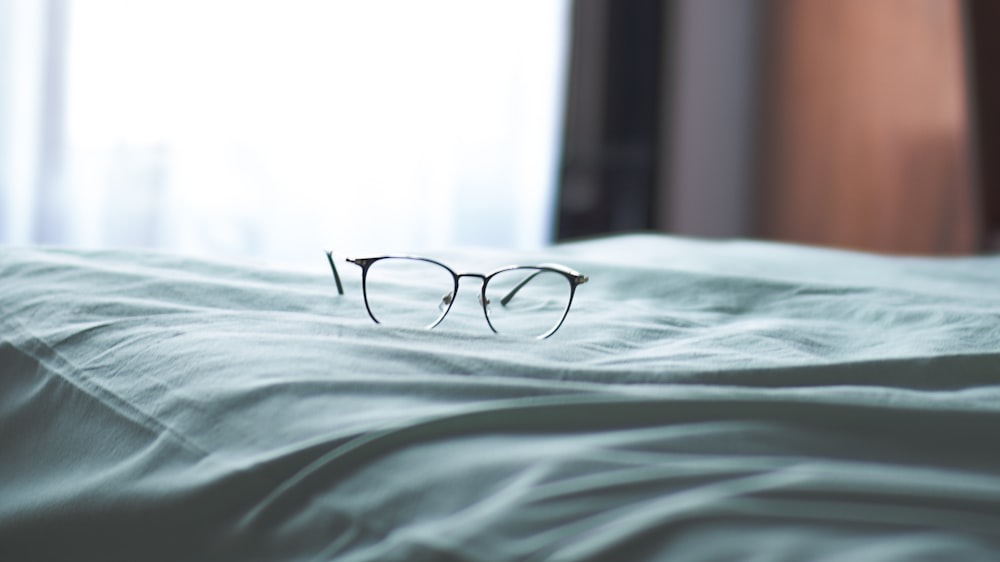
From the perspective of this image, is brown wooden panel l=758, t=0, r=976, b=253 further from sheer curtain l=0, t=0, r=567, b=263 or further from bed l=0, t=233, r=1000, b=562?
bed l=0, t=233, r=1000, b=562

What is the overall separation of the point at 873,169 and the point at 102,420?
2.72 meters

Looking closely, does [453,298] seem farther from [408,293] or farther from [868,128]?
[868,128]

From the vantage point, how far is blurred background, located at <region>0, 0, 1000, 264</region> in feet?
7.30

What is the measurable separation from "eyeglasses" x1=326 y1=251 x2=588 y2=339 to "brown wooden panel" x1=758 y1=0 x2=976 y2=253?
80.6 inches

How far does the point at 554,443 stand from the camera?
42 cm

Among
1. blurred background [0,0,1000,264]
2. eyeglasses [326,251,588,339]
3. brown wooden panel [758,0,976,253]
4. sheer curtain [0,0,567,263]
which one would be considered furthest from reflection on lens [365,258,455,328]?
brown wooden panel [758,0,976,253]

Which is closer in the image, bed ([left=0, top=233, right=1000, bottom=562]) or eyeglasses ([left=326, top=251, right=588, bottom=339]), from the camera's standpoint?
bed ([left=0, top=233, right=1000, bottom=562])

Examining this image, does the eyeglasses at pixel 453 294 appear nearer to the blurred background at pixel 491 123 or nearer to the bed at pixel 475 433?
the bed at pixel 475 433

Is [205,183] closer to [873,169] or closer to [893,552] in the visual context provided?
[873,169]

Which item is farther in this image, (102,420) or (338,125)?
(338,125)

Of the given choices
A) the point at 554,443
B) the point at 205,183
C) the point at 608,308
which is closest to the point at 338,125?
the point at 205,183

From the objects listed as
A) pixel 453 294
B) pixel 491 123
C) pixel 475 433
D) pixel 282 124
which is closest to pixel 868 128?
pixel 491 123

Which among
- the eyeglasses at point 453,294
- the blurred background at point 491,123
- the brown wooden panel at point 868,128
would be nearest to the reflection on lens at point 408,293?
the eyeglasses at point 453,294

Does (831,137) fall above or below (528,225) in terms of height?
above
